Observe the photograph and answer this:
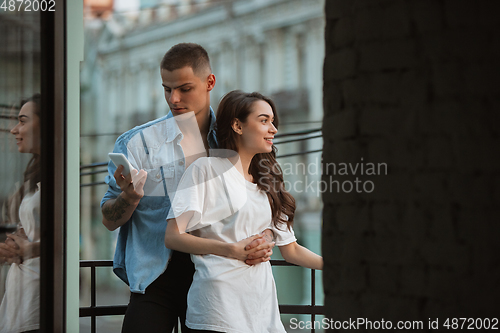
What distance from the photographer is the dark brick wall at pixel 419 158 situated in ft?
2.61

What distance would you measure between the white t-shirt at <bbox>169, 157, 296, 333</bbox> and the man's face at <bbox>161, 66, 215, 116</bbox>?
232 mm

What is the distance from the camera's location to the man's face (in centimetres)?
153

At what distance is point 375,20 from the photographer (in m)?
0.87

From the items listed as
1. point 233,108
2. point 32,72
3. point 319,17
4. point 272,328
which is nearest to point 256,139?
point 233,108

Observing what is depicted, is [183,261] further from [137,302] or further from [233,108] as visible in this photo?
[233,108]

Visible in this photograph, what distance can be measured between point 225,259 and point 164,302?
258 mm

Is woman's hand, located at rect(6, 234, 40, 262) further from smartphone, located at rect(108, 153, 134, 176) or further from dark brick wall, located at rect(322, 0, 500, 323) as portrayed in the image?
dark brick wall, located at rect(322, 0, 500, 323)

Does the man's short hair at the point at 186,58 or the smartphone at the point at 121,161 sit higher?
the man's short hair at the point at 186,58

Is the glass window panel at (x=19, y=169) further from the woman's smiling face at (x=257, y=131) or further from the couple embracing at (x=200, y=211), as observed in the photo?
the woman's smiling face at (x=257, y=131)

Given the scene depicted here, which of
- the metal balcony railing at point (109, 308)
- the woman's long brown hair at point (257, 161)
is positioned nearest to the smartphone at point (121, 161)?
the woman's long brown hair at point (257, 161)

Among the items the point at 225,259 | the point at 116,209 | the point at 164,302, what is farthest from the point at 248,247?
the point at 116,209

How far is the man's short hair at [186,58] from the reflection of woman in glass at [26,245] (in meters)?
0.43

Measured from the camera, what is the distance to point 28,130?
1313 mm

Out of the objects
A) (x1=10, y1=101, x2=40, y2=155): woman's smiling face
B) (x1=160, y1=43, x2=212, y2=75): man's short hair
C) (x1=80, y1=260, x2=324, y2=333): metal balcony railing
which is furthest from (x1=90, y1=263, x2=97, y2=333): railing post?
(x1=160, y1=43, x2=212, y2=75): man's short hair
